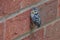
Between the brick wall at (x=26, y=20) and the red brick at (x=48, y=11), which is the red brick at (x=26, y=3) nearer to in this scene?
the brick wall at (x=26, y=20)

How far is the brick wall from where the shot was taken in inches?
81.4

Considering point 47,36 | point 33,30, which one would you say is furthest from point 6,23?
point 47,36

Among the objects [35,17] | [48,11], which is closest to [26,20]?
[35,17]

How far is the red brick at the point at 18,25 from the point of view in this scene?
2.12 m

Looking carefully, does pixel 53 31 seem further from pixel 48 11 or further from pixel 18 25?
pixel 18 25

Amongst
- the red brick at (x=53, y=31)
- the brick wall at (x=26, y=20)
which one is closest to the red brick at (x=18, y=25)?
the brick wall at (x=26, y=20)

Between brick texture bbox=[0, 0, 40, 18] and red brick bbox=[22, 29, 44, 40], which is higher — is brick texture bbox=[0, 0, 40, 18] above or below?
above

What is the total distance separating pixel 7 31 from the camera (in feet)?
6.91

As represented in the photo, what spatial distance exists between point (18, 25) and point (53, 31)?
23.8 inches

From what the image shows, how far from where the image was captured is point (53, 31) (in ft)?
8.85

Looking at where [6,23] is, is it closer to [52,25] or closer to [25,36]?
[25,36]

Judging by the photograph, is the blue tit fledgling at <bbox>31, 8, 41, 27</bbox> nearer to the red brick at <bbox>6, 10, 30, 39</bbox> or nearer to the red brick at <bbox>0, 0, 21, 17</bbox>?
the red brick at <bbox>6, 10, 30, 39</bbox>

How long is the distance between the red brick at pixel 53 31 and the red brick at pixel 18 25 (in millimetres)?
343

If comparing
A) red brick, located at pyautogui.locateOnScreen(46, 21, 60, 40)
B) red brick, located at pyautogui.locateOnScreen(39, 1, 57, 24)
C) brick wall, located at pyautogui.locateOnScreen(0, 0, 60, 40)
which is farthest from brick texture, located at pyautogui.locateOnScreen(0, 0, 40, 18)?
red brick, located at pyautogui.locateOnScreen(46, 21, 60, 40)
